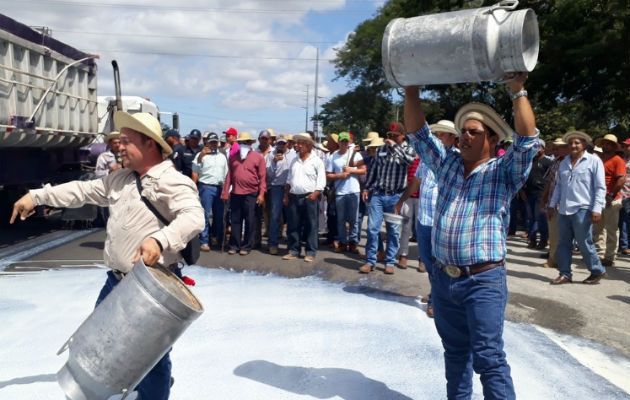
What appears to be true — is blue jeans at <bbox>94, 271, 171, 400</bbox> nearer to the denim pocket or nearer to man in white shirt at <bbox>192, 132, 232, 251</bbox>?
the denim pocket

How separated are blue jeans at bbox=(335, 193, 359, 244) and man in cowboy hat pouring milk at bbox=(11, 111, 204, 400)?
539 cm

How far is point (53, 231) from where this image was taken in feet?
34.8

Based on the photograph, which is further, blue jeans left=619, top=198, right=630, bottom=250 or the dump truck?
blue jeans left=619, top=198, right=630, bottom=250

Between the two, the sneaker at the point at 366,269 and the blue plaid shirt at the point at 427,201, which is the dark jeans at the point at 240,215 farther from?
the blue plaid shirt at the point at 427,201

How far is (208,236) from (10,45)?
4.03 m

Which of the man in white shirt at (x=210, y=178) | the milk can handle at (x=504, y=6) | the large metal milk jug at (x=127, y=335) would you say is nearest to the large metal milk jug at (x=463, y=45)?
the milk can handle at (x=504, y=6)

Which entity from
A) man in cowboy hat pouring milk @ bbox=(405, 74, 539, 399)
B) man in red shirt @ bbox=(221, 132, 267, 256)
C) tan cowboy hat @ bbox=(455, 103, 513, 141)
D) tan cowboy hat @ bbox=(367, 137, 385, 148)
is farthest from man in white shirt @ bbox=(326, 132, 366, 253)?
tan cowboy hat @ bbox=(455, 103, 513, 141)

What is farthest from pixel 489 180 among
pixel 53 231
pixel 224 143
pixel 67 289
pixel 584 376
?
pixel 53 231

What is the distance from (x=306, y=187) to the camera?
26.9 ft

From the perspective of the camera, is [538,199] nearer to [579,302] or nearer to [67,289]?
[579,302]

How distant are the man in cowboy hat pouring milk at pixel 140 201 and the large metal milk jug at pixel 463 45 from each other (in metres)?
1.29

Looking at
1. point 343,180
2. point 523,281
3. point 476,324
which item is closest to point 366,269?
point 343,180

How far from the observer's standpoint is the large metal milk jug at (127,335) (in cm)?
256

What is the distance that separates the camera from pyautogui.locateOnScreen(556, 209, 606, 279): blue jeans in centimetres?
666
